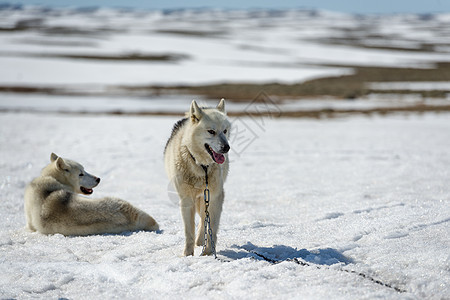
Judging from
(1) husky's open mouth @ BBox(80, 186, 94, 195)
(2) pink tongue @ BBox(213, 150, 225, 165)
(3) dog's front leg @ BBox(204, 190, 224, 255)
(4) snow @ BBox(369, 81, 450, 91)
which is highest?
(2) pink tongue @ BBox(213, 150, 225, 165)

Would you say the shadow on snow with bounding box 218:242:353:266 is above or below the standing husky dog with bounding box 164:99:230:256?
below

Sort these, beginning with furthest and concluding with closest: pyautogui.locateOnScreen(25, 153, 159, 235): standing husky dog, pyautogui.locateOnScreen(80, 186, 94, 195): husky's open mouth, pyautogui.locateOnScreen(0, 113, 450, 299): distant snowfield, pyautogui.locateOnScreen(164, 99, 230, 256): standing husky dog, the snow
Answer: the snow < pyautogui.locateOnScreen(80, 186, 94, 195): husky's open mouth < pyautogui.locateOnScreen(25, 153, 159, 235): standing husky dog < pyautogui.locateOnScreen(164, 99, 230, 256): standing husky dog < pyautogui.locateOnScreen(0, 113, 450, 299): distant snowfield

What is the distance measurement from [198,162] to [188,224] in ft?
2.14

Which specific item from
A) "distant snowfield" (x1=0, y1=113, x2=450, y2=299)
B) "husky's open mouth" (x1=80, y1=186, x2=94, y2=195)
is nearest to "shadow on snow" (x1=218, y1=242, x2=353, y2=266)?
"distant snowfield" (x1=0, y1=113, x2=450, y2=299)

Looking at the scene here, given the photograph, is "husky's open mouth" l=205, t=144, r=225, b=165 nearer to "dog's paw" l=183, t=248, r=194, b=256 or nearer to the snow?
"dog's paw" l=183, t=248, r=194, b=256

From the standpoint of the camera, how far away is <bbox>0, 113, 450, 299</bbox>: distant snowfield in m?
3.79

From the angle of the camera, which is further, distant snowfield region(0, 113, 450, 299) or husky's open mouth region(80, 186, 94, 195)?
husky's open mouth region(80, 186, 94, 195)

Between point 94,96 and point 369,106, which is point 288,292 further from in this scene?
point 94,96

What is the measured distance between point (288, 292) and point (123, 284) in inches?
54.9

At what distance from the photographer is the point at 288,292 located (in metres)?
3.59

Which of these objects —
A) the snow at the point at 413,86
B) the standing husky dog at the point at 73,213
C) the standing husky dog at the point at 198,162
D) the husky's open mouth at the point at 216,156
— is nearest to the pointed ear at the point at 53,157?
the standing husky dog at the point at 73,213

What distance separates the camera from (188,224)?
15.5 ft

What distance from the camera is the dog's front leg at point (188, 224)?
4.66 meters

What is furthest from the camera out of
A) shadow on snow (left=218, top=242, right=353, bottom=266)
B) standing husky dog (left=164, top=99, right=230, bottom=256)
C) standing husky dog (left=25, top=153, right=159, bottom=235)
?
standing husky dog (left=25, top=153, right=159, bottom=235)
